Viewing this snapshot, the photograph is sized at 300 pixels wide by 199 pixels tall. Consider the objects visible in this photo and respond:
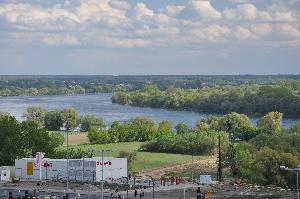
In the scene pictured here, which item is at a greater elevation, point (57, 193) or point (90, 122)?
point (57, 193)

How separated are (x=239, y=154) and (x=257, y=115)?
113 metres

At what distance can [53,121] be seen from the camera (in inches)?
5920

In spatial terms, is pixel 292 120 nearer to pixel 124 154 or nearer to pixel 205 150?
pixel 205 150

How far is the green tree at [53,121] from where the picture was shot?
489 feet

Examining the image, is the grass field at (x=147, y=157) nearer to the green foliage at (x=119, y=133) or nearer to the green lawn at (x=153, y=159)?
the green lawn at (x=153, y=159)

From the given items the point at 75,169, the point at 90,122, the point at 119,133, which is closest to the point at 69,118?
the point at 90,122

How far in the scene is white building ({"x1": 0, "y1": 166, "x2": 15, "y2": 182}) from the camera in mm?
68125

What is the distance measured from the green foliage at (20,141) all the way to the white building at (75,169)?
29.8 feet

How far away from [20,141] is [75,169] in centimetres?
1478

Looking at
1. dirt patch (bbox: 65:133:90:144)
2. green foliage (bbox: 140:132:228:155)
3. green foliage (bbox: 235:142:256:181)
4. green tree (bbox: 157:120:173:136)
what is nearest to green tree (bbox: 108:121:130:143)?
dirt patch (bbox: 65:133:90:144)

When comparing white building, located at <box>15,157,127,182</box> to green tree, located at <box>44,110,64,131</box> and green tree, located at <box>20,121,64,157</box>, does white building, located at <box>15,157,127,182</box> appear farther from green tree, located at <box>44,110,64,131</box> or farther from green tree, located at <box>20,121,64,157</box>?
green tree, located at <box>44,110,64,131</box>

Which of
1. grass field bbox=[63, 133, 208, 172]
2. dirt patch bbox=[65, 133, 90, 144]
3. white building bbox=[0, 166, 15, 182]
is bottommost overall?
dirt patch bbox=[65, 133, 90, 144]

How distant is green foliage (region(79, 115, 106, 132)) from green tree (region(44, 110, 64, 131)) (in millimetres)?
4335

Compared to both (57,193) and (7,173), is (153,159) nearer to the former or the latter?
(7,173)
